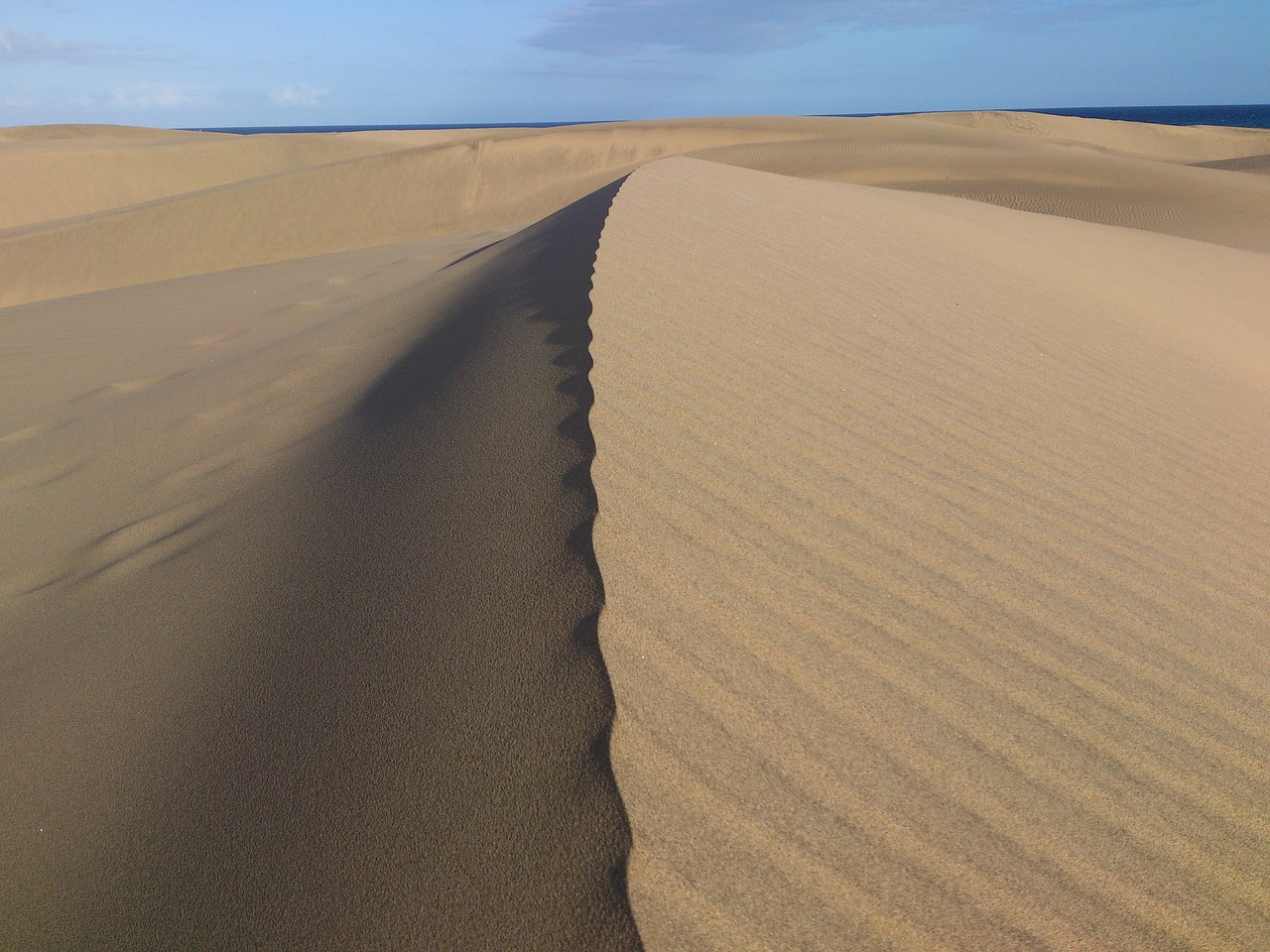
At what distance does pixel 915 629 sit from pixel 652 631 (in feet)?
2.29

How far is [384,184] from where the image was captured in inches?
781

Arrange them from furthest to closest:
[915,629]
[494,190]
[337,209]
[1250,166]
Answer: [1250,166], [494,190], [337,209], [915,629]

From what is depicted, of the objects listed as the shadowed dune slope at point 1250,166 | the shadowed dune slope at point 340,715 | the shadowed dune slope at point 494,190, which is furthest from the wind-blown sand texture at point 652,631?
the shadowed dune slope at point 1250,166

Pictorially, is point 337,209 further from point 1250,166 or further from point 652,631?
point 1250,166

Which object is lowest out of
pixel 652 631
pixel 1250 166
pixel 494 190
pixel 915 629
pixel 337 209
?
pixel 1250 166

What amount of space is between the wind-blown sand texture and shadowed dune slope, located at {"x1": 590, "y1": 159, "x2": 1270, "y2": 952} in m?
0.01

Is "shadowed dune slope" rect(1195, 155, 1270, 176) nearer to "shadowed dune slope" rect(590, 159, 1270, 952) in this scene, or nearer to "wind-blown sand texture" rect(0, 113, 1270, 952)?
"wind-blown sand texture" rect(0, 113, 1270, 952)

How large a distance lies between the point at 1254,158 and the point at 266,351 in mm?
24294

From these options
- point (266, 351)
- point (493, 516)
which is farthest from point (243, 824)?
point (266, 351)

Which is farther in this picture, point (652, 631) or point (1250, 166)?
point (1250, 166)

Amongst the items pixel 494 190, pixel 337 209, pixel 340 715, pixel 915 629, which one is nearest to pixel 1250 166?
pixel 494 190

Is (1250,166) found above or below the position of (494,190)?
below

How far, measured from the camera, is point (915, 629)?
7.52 feet

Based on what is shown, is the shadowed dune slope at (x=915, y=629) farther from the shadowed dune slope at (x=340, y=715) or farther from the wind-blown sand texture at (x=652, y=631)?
the shadowed dune slope at (x=340, y=715)
